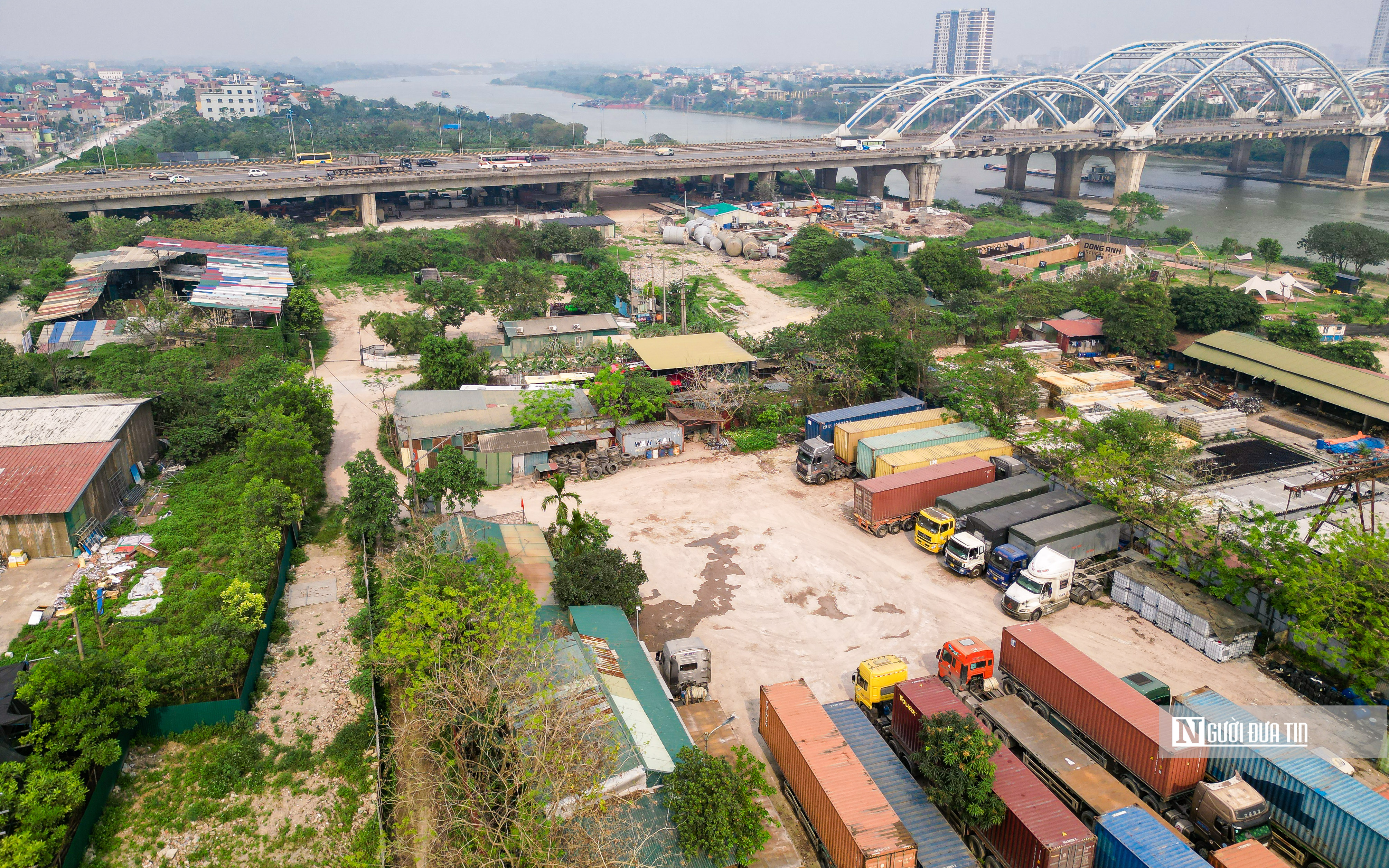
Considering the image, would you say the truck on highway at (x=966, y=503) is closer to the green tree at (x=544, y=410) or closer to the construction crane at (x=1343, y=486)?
the construction crane at (x=1343, y=486)

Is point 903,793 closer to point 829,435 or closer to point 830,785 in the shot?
point 830,785

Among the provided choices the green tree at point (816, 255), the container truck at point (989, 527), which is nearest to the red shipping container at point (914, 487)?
the container truck at point (989, 527)

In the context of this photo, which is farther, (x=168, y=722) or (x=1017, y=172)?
(x=1017, y=172)

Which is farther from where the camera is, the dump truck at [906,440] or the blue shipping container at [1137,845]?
the dump truck at [906,440]

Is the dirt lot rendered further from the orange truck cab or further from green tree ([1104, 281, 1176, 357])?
green tree ([1104, 281, 1176, 357])

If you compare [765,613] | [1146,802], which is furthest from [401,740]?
[1146,802]

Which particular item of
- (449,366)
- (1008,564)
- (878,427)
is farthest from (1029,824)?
(449,366)

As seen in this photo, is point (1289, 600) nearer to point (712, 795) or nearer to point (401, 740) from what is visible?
point (712, 795)
